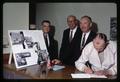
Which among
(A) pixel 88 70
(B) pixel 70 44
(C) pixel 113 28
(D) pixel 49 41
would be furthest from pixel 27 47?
(C) pixel 113 28

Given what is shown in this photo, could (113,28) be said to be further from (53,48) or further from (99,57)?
(53,48)

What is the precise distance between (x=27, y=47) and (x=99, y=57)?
36 cm

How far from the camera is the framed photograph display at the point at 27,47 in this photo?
1307 mm

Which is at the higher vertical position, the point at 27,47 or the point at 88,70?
the point at 27,47

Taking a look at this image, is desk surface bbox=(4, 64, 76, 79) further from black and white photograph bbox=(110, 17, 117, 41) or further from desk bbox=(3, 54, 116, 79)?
black and white photograph bbox=(110, 17, 117, 41)

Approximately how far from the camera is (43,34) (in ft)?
4.34

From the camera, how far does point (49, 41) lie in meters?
1.33

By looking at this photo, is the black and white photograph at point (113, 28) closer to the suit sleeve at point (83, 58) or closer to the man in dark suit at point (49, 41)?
the suit sleeve at point (83, 58)

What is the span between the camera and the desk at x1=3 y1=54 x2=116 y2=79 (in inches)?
51.3

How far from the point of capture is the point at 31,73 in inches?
51.4

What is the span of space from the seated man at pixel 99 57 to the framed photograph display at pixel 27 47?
19 centimetres

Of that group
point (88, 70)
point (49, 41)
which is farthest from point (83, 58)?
point (49, 41)

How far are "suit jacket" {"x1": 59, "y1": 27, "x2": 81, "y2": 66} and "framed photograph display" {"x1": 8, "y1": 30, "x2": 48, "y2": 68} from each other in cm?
8

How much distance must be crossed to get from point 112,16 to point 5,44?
539 mm
